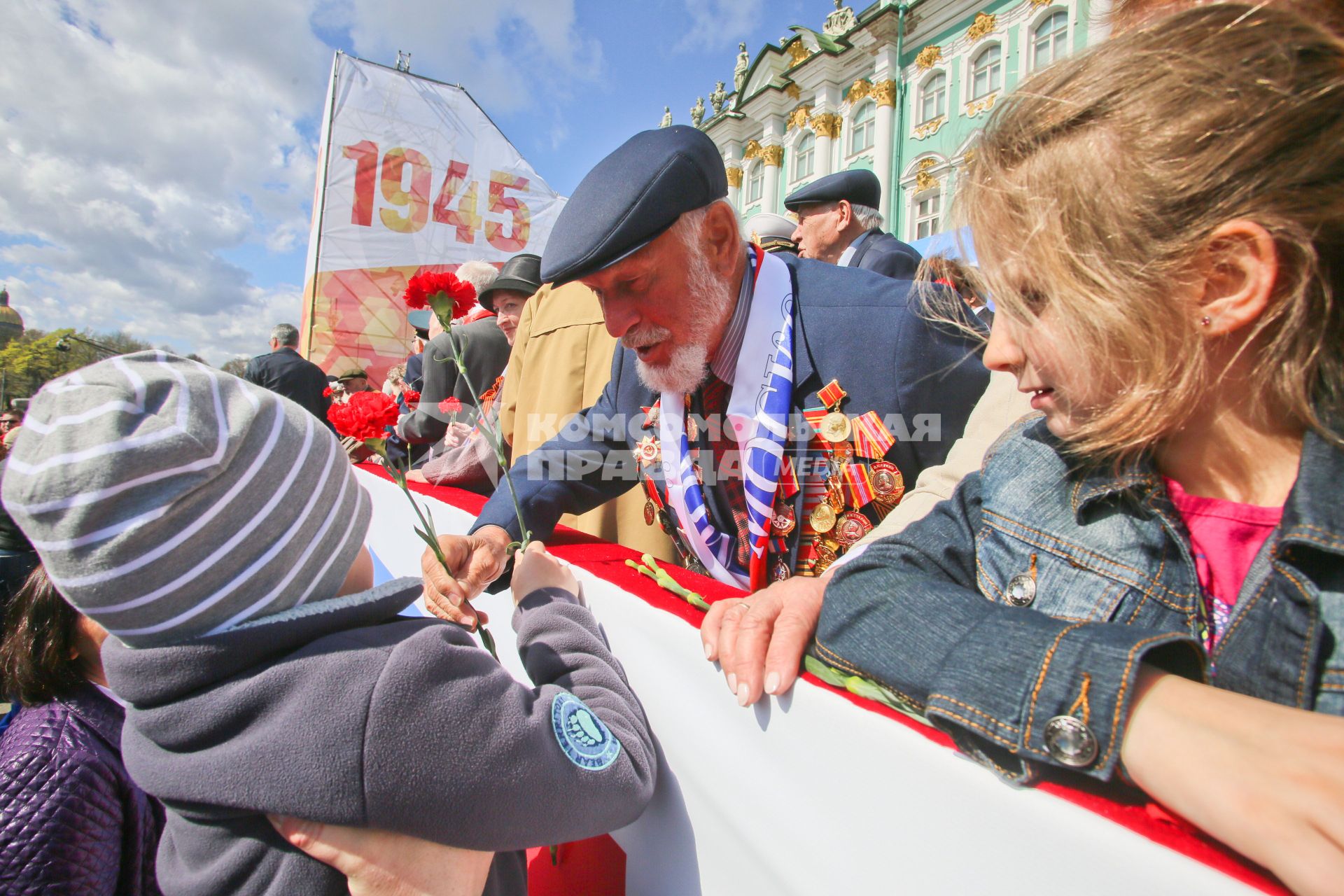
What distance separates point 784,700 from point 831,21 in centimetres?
2378

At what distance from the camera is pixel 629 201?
1604mm

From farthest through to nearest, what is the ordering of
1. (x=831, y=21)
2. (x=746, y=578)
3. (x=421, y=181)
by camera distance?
Result: (x=831, y=21) < (x=421, y=181) < (x=746, y=578)

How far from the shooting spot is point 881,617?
766 mm

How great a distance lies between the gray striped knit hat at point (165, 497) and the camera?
2.16ft

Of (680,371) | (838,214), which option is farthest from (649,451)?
(838,214)

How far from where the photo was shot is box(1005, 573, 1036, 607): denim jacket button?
80 cm

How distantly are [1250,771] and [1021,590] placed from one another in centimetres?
38

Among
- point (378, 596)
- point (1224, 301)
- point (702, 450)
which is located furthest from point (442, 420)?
point (1224, 301)

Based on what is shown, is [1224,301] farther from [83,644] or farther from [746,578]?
[83,644]

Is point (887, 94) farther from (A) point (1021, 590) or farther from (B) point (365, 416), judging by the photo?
(A) point (1021, 590)

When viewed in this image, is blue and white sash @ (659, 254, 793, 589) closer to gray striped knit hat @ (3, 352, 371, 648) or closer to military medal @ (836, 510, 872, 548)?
military medal @ (836, 510, 872, 548)

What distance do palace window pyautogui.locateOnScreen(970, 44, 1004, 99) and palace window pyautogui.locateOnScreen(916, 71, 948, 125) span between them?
74 centimetres

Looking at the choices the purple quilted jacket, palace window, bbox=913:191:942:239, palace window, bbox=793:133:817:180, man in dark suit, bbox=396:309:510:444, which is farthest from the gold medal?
palace window, bbox=793:133:817:180

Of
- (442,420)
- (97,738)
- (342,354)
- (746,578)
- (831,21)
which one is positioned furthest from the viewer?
(831,21)
